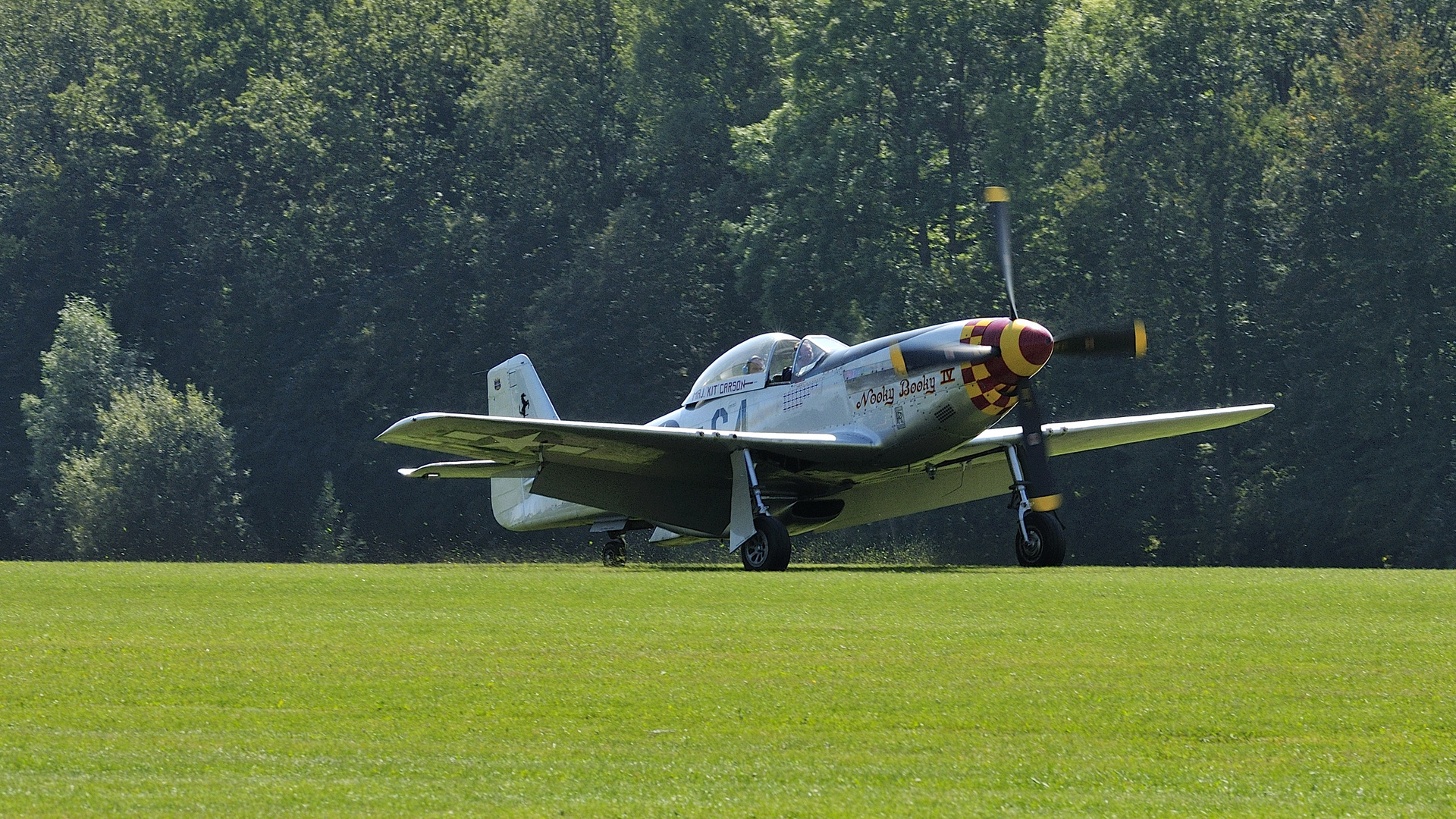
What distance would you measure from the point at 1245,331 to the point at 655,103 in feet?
68.4

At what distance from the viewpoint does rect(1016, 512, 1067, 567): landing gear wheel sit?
725 inches

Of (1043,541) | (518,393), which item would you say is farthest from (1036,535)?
(518,393)

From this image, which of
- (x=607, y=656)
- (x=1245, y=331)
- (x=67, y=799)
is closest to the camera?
(x=67, y=799)

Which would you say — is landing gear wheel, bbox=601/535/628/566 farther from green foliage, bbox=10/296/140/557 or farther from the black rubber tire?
green foliage, bbox=10/296/140/557

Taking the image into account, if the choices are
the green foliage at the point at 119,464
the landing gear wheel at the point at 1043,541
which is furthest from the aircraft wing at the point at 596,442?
the green foliage at the point at 119,464

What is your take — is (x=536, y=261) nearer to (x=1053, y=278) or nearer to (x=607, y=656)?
(x=1053, y=278)

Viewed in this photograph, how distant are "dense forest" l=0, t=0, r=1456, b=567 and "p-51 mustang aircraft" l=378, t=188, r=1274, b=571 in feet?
57.9

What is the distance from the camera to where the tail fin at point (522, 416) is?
2531 centimetres

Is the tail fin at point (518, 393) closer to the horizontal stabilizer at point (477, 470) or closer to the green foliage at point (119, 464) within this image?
the horizontal stabilizer at point (477, 470)

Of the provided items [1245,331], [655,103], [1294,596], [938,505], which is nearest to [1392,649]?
[1294,596]

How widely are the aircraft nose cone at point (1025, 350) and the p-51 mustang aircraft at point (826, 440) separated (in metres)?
0.02

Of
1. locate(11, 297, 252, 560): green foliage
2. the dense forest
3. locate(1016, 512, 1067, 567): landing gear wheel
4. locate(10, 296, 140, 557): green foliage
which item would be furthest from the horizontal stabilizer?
locate(10, 296, 140, 557): green foliage

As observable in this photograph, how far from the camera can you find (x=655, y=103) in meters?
54.0

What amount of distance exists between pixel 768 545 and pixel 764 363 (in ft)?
9.15
